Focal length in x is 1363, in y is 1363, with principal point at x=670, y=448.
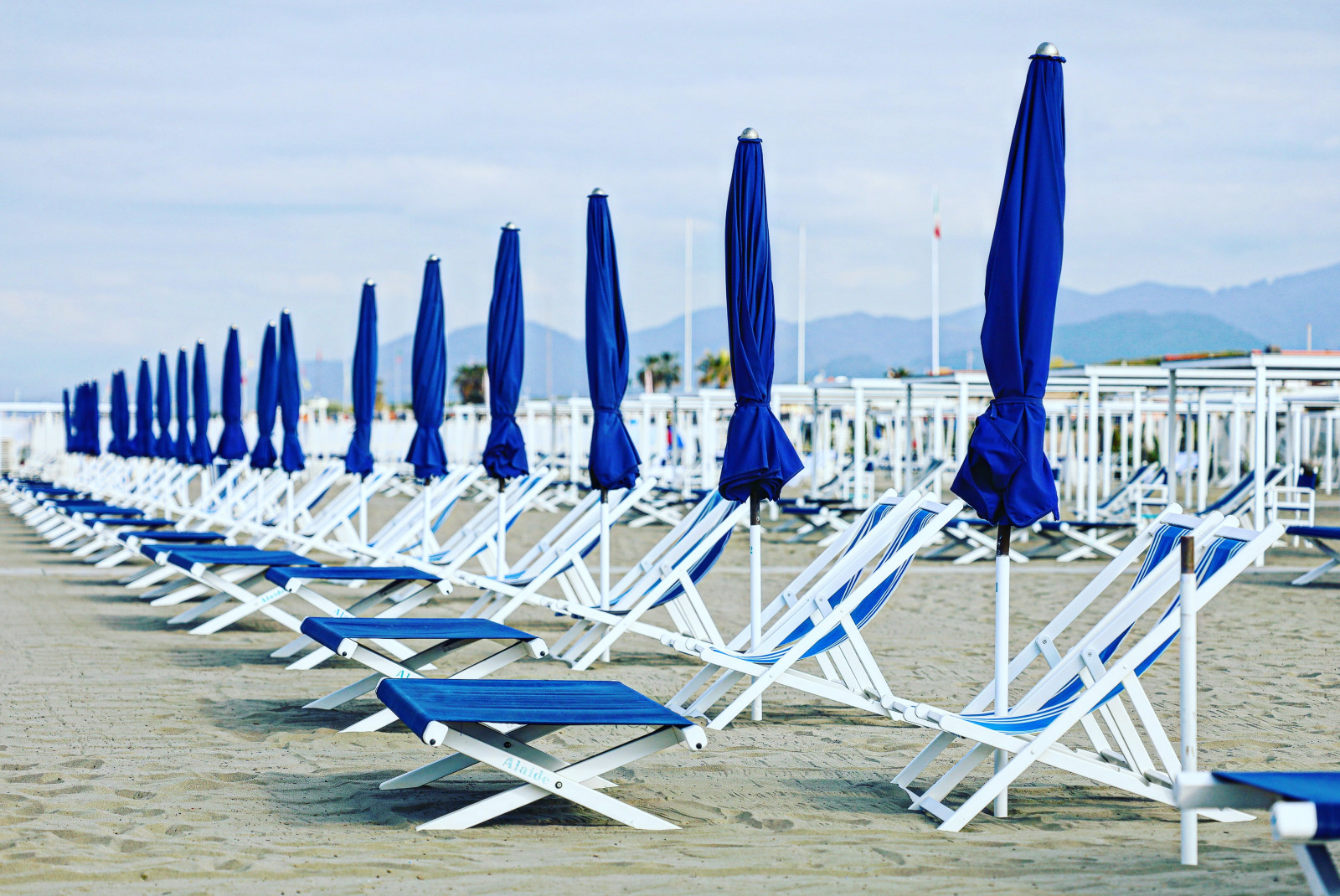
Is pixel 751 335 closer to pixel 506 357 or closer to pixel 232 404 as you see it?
pixel 506 357

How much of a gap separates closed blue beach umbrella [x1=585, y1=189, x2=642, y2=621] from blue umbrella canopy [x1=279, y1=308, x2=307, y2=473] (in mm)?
6478

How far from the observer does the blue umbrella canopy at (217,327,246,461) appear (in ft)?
51.1

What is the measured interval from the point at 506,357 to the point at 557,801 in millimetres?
4669

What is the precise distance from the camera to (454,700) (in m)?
3.84

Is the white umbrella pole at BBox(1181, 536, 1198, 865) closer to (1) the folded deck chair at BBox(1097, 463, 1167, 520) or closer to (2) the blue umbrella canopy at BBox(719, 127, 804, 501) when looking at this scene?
(2) the blue umbrella canopy at BBox(719, 127, 804, 501)

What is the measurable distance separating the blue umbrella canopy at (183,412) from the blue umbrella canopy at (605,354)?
1148 cm

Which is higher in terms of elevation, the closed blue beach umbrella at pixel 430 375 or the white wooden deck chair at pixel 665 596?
the closed blue beach umbrella at pixel 430 375

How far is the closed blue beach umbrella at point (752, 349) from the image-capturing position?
5477 millimetres

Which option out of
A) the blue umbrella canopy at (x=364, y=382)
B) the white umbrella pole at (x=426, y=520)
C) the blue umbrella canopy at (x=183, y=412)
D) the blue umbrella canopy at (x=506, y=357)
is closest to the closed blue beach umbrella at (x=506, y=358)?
the blue umbrella canopy at (x=506, y=357)

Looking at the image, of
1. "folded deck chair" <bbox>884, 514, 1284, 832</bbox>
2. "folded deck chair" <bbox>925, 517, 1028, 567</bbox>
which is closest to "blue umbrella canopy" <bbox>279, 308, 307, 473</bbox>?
"folded deck chair" <bbox>925, 517, 1028, 567</bbox>

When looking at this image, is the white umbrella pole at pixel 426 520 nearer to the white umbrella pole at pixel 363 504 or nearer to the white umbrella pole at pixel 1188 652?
the white umbrella pole at pixel 363 504

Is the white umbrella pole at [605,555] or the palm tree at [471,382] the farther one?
the palm tree at [471,382]

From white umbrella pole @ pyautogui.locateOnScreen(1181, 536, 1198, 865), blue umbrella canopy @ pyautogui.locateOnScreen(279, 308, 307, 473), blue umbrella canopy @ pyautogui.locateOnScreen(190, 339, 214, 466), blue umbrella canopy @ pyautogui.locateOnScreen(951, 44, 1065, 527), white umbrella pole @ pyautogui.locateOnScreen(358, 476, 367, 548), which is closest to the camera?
white umbrella pole @ pyautogui.locateOnScreen(1181, 536, 1198, 865)

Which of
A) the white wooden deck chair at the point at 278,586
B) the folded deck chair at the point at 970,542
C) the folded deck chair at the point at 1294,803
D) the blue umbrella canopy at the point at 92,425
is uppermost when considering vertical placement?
the blue umbrella canopy at the point at 92,425
